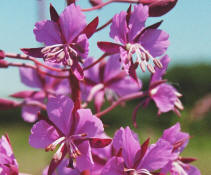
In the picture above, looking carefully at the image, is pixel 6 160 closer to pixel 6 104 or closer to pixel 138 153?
pixel 6 104

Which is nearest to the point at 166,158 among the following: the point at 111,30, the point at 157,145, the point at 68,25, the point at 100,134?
the point at 157,145

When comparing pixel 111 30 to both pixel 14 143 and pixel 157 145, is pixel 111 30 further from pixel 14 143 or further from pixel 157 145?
pixel 14 143

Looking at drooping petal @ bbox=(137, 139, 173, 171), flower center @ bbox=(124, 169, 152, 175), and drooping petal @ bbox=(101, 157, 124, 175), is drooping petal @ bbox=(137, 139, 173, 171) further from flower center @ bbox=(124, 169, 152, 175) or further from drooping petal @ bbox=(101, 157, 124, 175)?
drooping petal @ bbox=(101, 157, 124, 175)

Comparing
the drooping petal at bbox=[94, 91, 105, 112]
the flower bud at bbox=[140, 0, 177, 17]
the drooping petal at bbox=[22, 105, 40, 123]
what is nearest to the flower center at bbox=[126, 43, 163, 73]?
the flower bud at bbox=[140, 0, 177, 17]

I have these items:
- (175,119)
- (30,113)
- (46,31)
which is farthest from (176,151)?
(175,119)

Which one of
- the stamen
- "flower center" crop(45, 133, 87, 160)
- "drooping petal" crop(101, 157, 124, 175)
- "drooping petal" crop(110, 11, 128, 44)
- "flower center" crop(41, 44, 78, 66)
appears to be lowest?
"drooping petal" crop(101, 157, 124, 175)

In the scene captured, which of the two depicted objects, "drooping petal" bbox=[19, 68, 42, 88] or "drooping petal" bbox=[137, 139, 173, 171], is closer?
"drooping petal" bbox=[137, 139, 173, 171]
